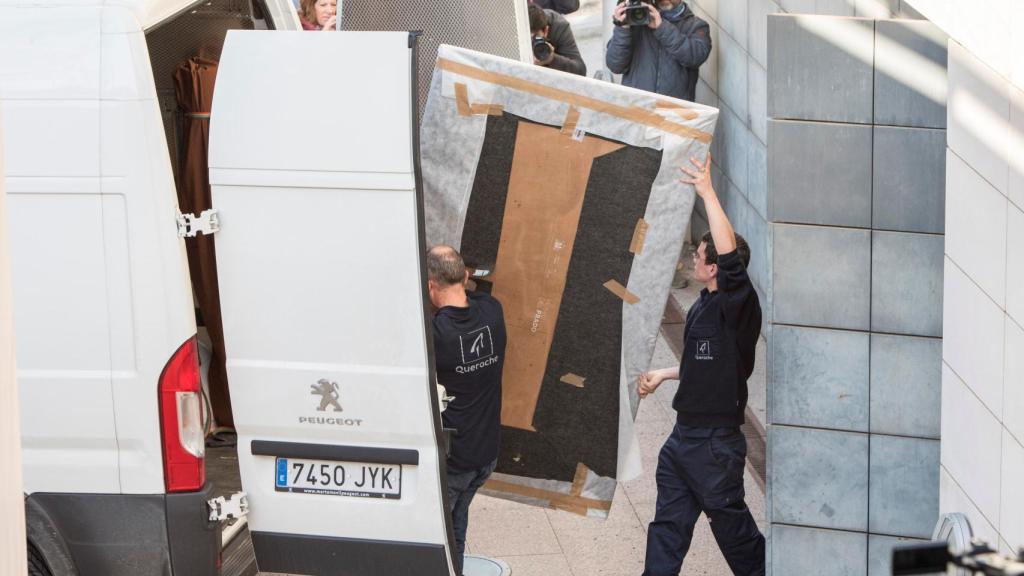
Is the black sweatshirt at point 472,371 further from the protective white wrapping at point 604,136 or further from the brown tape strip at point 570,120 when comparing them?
the brown tape strip at point 570,120

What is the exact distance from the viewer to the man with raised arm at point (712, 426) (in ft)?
19.1

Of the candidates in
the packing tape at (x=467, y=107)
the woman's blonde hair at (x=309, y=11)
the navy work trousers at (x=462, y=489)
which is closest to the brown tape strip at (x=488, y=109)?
the packing tape at (x=467, y=107)

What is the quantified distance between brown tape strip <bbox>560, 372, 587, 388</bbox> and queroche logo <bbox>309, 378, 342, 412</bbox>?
3.72 feet

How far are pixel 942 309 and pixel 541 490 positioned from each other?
1.81m

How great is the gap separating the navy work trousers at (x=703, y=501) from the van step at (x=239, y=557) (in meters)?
1.65

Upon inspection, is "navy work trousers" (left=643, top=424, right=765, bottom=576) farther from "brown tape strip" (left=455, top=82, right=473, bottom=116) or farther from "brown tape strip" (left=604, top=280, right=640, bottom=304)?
"brown tape strip" (left=455, top=82, right=473, bottom=116)

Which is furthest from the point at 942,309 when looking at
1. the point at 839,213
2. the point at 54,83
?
the point at 54,83

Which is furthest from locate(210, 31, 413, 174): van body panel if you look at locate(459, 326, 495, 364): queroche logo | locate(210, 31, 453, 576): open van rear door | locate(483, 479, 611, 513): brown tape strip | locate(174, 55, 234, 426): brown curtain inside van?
locate(483, 479, 611, 513): brown tape strip

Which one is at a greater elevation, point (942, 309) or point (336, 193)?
point (336, 193)

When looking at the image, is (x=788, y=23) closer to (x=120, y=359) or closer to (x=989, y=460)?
(x=989, y=460)

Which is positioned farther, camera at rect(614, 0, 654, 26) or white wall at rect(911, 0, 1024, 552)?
camera at rect(614, 0, 654, 26)

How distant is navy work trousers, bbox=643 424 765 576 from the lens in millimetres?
5887

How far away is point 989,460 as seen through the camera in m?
4.61

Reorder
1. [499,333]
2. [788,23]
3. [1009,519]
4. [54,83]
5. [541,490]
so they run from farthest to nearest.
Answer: [541,490] < [499,333] < [788,23] < [54,83] < [1009,519]
